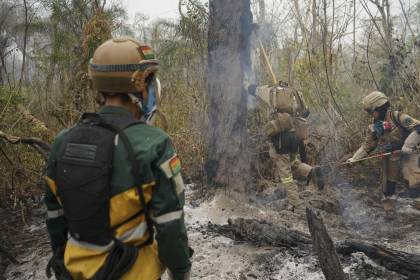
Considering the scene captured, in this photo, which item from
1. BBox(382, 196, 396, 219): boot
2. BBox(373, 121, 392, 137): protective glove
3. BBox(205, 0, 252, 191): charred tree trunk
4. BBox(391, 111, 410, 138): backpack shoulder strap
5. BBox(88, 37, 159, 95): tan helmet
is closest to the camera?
BBox(88, 37, 159, 95): tan helmet

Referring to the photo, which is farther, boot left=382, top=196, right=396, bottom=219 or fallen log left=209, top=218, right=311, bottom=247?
boot left=382, top=196, right=396, bottom=219

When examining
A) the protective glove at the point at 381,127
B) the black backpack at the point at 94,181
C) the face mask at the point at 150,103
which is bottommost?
the protective glove at the point at 381,127

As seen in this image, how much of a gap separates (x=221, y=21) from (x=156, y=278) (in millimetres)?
3534

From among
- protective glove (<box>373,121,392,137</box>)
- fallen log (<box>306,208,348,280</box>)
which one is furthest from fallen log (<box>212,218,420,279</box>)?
protective glove (<box>373,121,392,137</box>)

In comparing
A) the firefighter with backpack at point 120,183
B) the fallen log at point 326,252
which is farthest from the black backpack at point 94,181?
the fallen log at point 326,252

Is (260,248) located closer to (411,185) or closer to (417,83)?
(411,185)

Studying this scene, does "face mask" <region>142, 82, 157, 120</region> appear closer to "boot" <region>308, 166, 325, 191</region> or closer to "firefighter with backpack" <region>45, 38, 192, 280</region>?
"firefighter with backpack" <region>45, 38, 192, 280</region>

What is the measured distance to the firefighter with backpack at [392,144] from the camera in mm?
5137

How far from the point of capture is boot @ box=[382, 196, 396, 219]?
505 centimetres

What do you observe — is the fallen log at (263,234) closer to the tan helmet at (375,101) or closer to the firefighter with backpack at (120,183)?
the firefighter with backpack at (120,183)

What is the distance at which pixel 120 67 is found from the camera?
1597mm

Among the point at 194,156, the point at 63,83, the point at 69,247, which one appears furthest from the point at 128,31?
the point at 69,247

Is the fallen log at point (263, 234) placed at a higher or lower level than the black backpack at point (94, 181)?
lower

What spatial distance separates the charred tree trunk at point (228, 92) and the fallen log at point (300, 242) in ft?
2.91
